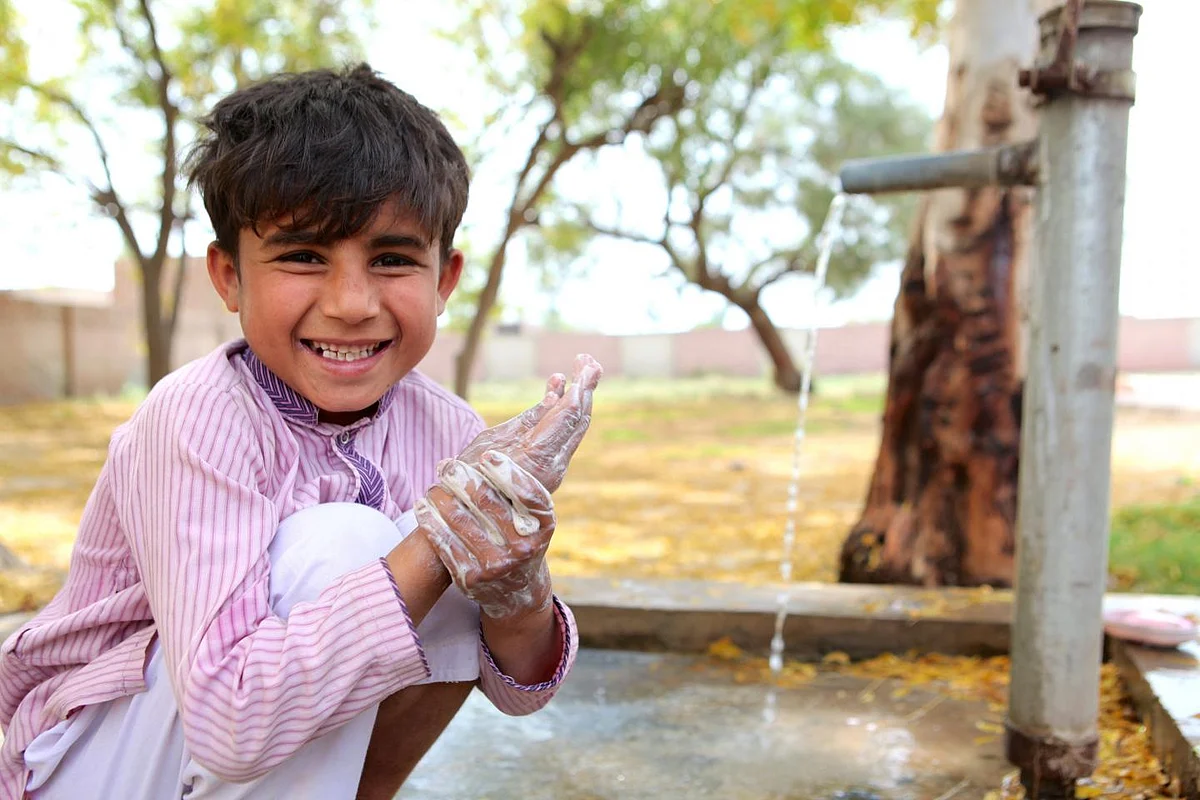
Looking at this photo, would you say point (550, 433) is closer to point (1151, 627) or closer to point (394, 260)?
point (394, 260)

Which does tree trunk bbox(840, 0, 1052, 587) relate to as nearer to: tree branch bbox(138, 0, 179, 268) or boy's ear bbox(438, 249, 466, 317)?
boy's ear bbox(438, 249, 466, 317)

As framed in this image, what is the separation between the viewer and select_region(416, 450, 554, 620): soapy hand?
3.68ft

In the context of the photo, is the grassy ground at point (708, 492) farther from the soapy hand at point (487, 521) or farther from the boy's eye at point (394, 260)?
the soapy hand at point (487, 521)

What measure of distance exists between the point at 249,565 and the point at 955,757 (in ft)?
4.69

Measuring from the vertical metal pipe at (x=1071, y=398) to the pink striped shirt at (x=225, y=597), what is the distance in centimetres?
87

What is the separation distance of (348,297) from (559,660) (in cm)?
58

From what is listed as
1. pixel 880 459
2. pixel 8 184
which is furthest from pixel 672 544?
pixel 8 184

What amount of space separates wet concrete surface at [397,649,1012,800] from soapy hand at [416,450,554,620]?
0.83 m

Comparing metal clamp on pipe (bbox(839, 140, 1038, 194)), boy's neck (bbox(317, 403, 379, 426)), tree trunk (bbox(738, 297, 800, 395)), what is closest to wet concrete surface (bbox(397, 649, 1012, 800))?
boy's neck (bbox(317, 403, 379, 426))

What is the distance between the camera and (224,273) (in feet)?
4.58

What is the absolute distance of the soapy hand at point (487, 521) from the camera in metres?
1.12

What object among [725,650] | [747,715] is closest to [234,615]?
[747,715]

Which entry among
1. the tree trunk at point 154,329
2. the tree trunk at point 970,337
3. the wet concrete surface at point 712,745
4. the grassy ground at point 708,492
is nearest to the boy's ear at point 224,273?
the wet concrete surface at point 712,745

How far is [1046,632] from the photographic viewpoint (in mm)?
1758
